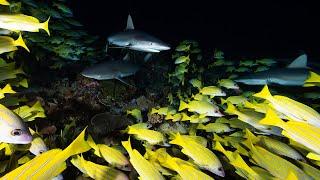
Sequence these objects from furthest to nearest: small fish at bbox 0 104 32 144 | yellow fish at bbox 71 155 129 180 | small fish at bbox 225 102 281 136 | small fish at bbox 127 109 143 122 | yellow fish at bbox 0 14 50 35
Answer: small fish at bbox 127 109 143 122
small fish at bbox 225 102 281 136
yellow fish at bbox 0 14 50 35
yellow fish at bbox 71 155 129 180
small fish at bbox 0 104 32 144

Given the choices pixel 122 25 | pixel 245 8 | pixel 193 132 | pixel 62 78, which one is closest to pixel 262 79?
pixel 193 132

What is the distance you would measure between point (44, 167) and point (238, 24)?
19.5m

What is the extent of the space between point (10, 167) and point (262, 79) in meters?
4.84

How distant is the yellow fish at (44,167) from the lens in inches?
63.4

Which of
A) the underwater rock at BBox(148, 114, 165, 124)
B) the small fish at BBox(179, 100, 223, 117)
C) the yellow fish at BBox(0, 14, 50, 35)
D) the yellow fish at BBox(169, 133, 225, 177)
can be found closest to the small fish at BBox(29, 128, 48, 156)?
the yellow fish at BBox(0, 14, 50, 35)

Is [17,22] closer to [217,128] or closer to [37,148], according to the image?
[37,148]

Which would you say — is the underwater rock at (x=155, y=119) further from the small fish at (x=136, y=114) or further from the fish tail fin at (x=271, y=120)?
the fish tail fin at (x=271, y=120)

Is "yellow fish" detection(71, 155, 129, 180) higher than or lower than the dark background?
lower

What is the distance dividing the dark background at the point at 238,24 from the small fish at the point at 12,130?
51.7 feet

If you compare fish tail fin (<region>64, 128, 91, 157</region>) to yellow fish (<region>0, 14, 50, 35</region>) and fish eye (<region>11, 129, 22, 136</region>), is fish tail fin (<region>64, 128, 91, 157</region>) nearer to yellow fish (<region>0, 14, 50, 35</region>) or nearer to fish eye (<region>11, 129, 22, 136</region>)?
fish eye (<region>11, 129, 22, 136</region>)

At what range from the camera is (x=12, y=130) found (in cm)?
226

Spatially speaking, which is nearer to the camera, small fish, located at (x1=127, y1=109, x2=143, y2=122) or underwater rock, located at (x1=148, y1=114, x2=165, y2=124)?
small fish, located at (x1=127, y1=109, x2=143, y2=122)

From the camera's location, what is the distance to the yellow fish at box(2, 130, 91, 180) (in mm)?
Result: 1609

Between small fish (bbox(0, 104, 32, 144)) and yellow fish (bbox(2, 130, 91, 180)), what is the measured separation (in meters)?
0.62
